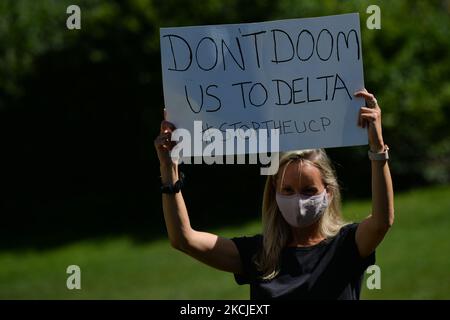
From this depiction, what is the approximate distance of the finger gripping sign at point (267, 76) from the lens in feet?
13.1

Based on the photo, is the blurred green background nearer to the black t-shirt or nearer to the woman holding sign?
the woman holding sign

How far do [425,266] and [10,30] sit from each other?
7189mm

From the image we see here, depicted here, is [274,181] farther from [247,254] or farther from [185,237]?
[185,237]

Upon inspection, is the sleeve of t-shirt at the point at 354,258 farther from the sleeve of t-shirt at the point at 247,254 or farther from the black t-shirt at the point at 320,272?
the sleeve of t-shirt at the point at 247,254

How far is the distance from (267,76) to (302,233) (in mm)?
732

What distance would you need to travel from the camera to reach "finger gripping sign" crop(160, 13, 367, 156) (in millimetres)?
3996

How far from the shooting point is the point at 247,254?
384cm

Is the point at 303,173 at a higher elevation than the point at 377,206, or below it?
higher

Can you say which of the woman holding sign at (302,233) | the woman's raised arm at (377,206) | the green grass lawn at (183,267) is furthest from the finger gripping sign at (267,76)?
the green grass lawn at (183,267)

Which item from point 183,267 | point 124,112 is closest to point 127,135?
point 124,112

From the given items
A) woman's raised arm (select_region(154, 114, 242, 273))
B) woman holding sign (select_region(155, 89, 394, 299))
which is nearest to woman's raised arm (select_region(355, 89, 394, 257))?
woman holding sign (select_region(155, 89, 394, 299))

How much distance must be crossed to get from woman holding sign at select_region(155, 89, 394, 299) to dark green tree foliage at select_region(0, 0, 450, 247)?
9381mm

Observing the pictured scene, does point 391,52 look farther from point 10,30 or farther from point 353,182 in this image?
point 10,30

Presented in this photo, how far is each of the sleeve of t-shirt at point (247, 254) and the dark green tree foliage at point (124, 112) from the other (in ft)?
30.8
